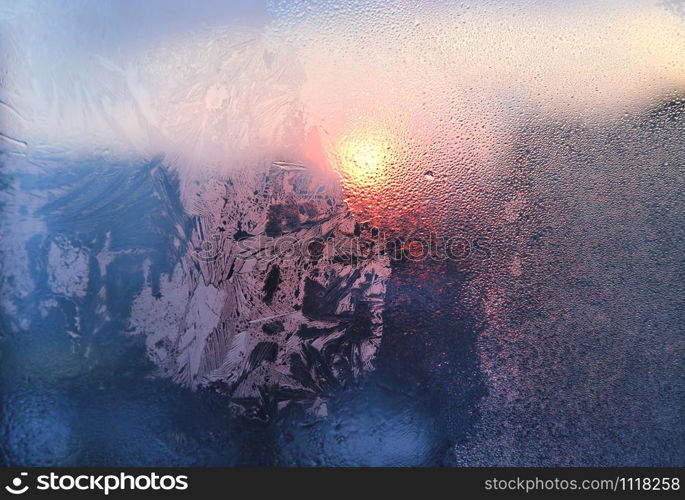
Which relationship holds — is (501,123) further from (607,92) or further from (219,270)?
(219,270)

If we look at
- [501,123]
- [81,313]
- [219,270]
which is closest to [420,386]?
[219,270]

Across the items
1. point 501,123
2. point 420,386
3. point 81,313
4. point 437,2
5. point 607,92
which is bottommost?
point 420,386

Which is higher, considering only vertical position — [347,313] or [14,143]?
[14,143]

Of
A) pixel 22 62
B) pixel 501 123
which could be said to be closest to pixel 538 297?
pixel 501 123

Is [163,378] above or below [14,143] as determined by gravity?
below

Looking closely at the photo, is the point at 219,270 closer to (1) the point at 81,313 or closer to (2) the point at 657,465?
(1) the point at 81,313

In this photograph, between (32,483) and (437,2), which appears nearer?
(32,483)
